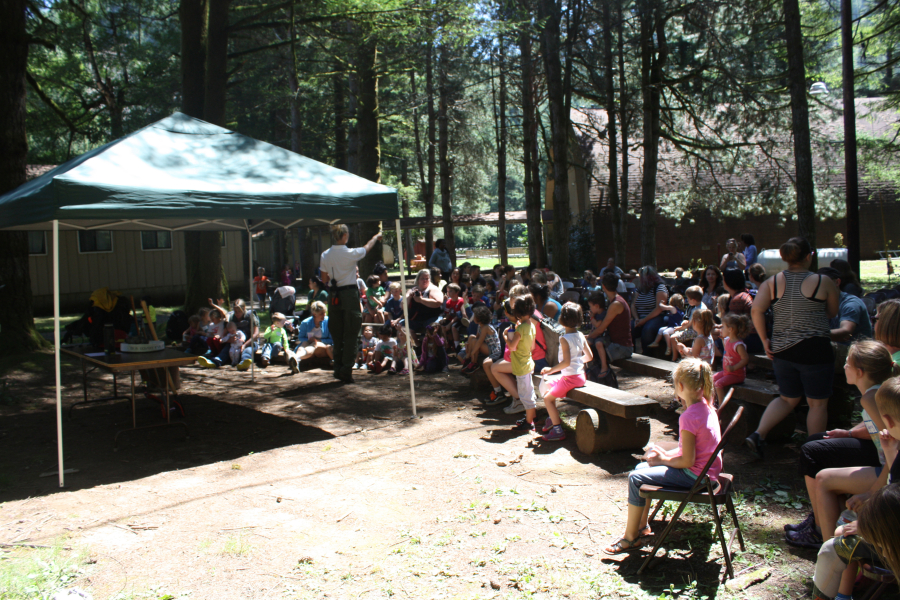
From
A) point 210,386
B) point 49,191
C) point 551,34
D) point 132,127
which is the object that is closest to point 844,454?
point 49,191

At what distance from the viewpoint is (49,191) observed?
4926mm

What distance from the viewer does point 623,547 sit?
3.64 meters

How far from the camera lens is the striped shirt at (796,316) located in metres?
4.61

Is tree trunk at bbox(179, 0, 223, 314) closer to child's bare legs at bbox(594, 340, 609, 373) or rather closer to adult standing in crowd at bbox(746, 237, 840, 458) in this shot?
child's bare legs at bbox(594, 340, 609, 373)

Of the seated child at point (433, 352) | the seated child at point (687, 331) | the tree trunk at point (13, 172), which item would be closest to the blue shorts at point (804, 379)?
the seated child at point (687, 331)

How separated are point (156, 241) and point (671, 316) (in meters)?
18.3

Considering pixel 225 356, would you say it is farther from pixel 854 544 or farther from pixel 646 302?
pixel 854 544

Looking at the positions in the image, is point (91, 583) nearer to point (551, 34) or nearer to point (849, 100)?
point (849, 100)

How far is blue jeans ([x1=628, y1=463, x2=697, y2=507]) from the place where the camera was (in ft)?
11.7

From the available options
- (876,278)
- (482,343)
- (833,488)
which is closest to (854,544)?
(833,488)

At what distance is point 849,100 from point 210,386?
11.0 meters

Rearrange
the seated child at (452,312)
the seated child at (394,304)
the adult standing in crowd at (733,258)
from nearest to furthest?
the seated child at (452,312) < the seated child at (394,304) < the adult standing in crowd at (733,258)

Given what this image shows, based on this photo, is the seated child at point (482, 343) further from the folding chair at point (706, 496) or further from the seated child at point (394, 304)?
the folding chair at point (706, 496)

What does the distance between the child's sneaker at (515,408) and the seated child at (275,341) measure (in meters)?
4.73
